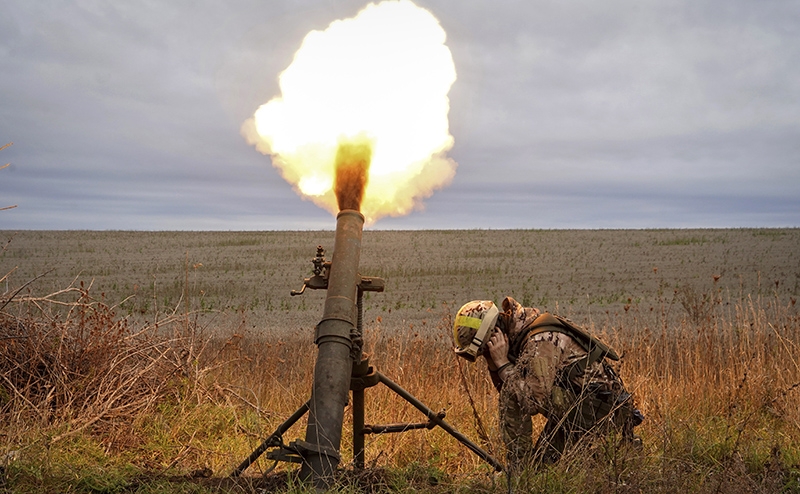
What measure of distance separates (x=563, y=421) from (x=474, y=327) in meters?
0.95

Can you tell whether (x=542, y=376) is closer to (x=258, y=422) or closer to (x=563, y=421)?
(x=563, y=421)

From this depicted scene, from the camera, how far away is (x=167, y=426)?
6.18 m

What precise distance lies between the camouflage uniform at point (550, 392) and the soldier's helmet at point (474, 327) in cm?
22

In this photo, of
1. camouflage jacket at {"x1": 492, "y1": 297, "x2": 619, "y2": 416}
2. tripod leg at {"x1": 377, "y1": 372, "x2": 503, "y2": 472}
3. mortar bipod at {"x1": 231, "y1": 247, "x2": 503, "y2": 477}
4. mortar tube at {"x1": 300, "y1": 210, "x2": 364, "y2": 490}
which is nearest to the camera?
mortar tube at {"x1": 300, "y1": 210, "x2": 364, "y2": 490}

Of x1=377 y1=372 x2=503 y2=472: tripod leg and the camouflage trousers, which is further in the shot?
x1=377 y1=372 x2=503 y2=472: tripod leg

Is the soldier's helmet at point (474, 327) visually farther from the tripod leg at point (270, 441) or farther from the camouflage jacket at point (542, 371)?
the tripod leg at point (270, 441)

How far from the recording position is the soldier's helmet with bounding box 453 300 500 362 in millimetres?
4617

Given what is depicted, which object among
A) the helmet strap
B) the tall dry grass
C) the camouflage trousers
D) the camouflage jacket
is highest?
the helmet strap

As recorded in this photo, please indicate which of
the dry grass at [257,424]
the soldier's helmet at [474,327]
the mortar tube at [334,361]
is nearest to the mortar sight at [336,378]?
the mortar tube at [334,361]

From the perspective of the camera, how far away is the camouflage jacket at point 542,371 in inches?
174

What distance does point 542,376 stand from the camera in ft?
14.4

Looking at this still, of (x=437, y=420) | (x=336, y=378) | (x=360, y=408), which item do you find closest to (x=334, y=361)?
(x=336, y=378)

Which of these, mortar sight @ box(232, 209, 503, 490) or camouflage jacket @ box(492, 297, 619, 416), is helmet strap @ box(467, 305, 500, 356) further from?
mortar sight @ box(232, 209, 503, 490)

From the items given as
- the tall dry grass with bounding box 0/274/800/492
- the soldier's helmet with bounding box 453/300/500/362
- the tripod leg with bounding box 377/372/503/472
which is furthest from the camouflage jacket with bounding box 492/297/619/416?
the tripod leg with bounding box 377/372/503/472
